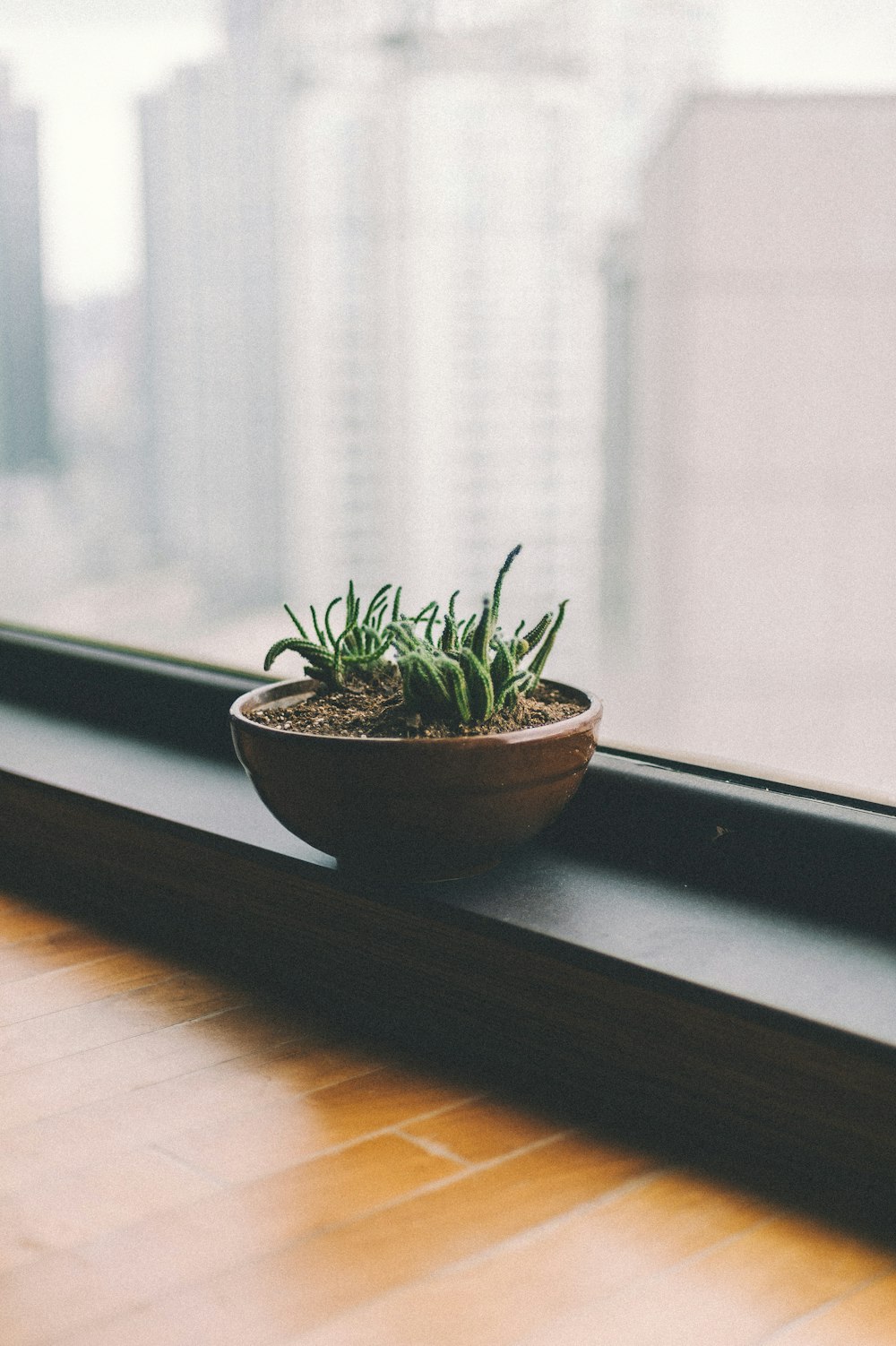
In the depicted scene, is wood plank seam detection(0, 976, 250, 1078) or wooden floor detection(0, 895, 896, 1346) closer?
wooden floor detection(0, 895, 896, 1346)

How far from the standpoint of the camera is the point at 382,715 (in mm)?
842

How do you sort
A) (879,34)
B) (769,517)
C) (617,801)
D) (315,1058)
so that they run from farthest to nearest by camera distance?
(769,517)
(879,34)
(617,801)
(315,1058)

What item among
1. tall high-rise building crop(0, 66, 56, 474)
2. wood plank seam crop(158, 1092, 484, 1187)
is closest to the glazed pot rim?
wood plank seam crop(158, 1092, 484, 1187)

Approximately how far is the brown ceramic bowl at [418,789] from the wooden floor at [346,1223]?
0.16 metres

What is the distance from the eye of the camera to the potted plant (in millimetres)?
799

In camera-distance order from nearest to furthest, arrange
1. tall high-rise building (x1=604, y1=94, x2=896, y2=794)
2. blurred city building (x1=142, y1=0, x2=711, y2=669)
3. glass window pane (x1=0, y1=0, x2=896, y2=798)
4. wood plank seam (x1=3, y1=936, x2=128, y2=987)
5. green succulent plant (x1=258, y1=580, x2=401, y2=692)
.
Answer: green succulent plant (x1=258, y1=580, x2=401, y2=692), wood plank seam (x1=3, y1=936, x2=128, y2=987), glass window pane (x1=0, y1=0, x2=896, y2=798), blurred city building (x1=142, y1=0, x2=711, y2=669), tall high-rise building (x1=604, y1=94, x2=896, y2=794)

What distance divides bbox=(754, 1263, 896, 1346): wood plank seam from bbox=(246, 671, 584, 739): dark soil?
0.38 metres

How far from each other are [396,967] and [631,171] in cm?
144

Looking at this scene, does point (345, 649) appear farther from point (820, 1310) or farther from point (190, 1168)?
point (820, 1310)

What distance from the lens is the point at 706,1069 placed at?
73cm

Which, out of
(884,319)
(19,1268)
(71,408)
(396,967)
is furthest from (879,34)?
(884,319)

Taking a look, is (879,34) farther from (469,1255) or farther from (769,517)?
(769,517)

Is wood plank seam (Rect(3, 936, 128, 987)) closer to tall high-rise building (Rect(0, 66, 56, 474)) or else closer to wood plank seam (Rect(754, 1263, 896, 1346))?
wood plank seam (Rect(754, 1263, 896, 1346))

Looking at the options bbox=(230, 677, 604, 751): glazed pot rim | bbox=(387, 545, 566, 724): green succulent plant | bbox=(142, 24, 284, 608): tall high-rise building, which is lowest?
bbox=(230, 677, 604, 751): glazed pot rim
